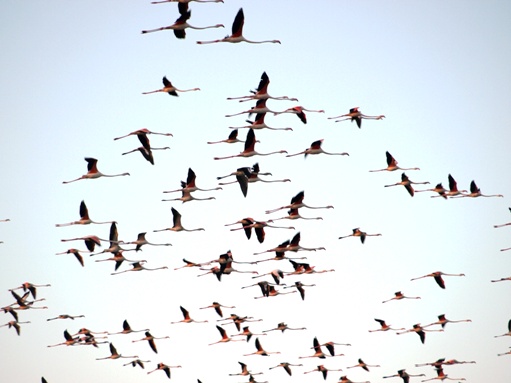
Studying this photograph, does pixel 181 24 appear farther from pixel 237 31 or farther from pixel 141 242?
pixel 141 242

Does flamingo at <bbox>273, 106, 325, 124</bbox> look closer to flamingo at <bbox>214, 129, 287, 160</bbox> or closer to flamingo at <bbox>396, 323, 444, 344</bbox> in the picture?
flamingo at <bbox>214, 129, 287, 160</bbox>

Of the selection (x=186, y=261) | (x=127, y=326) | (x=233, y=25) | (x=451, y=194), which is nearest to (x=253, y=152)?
(x=233, y=25)

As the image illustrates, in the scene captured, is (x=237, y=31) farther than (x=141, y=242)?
No

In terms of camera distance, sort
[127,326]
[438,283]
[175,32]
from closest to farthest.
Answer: [175,32] < [438,283] < [127,326]

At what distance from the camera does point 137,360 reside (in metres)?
61.1

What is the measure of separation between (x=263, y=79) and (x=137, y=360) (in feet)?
76.6

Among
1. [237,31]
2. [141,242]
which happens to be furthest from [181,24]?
[141,242]

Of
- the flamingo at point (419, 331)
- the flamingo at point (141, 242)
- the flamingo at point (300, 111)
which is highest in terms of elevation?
the flamingo at point (300, 111)

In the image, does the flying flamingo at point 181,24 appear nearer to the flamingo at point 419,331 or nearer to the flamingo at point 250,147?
the flamingo at point 250,147

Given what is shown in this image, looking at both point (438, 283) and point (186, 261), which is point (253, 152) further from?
point (438, 283)

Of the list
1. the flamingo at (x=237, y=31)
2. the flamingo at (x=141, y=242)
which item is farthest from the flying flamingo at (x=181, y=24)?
the flamingo at (x=141, y=242)

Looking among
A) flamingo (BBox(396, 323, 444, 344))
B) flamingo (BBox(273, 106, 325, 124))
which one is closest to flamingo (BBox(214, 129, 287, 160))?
flamingo (BBox(273, 106, 325, 124))

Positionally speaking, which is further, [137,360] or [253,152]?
[137,360]

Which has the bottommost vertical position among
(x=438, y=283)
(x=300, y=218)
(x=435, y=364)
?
(x=435, y=364)
